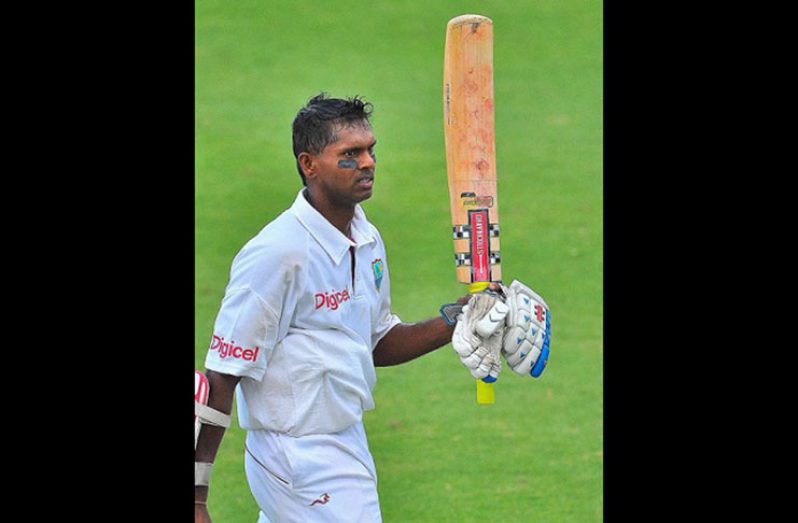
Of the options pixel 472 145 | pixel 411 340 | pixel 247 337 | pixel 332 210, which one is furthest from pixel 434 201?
pixel 247 337

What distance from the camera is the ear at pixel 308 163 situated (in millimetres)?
3975

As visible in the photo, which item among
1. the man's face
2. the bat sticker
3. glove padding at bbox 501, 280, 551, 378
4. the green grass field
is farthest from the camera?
the green grass field

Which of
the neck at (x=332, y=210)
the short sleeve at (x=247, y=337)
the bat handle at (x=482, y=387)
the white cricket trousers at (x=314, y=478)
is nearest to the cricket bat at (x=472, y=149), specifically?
the bat handle at (x=482, y=387)

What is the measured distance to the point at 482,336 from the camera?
158 inches

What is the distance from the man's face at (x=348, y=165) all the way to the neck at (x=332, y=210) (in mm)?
39

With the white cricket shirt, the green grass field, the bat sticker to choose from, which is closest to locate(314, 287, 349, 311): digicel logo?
the white cricket shirt

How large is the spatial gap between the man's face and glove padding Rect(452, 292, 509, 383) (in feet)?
1.54

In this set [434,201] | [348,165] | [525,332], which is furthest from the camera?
[434,201]

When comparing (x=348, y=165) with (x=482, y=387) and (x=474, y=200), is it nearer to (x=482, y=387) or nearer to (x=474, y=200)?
(x=474, y=200)

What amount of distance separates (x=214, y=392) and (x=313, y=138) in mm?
771

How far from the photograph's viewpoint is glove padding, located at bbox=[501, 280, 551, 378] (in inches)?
160

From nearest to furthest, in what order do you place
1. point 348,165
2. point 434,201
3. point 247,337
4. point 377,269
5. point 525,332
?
1. point 247,337
2. point 348,165
3. point 525,332
4. point 377,269
5. point 434,201

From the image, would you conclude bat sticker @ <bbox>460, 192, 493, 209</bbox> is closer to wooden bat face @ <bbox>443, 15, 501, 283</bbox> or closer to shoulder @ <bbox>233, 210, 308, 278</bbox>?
wooden bat face @ <bbox>443, 15, 501, 283</bbox>

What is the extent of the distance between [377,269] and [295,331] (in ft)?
1.36
